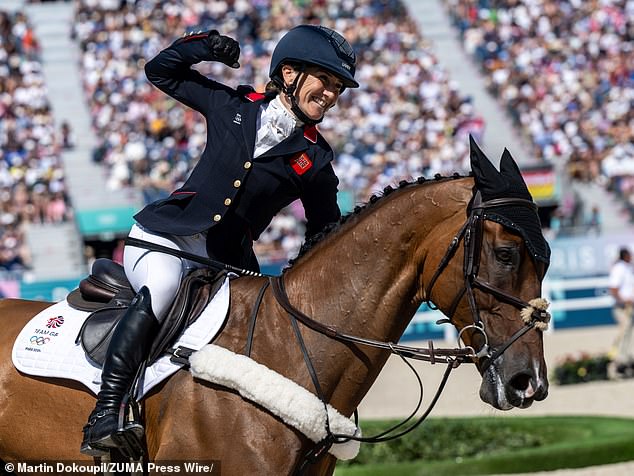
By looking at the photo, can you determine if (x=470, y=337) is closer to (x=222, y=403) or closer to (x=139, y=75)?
(x=222, y=403)

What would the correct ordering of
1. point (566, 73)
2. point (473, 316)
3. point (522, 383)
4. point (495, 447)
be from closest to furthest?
point (522, 383) < point (473, 316) < point (495, 447) < point (566, 73)

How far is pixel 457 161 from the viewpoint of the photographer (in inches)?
966

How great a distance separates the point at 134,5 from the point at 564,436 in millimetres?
21642

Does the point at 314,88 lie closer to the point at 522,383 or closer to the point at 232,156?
the point at 232,156

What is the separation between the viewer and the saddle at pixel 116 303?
14.4 feet

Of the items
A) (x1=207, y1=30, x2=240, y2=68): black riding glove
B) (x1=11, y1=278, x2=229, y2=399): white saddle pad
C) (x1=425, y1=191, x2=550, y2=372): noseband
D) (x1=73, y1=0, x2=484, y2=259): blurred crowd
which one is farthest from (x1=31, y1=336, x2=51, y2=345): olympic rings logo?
(x1=73, y1=0, x2=484, y2=259): blurred crowd

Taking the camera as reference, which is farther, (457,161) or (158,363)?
(457,161)

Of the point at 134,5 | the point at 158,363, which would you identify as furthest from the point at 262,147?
the point at 134,5

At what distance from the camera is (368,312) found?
14.0ft

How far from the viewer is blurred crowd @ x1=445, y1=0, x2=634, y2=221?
25281mm

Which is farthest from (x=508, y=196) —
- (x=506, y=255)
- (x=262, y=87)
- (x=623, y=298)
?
(x=262, y=87)

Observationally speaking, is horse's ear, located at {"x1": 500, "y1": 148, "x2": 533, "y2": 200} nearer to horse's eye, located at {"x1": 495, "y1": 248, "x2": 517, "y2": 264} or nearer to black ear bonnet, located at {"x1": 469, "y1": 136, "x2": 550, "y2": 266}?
black ear bonnet, located at {"x1": 469, "y1": 136, "x2": 550, "y2": 266}

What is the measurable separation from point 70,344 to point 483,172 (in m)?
2.02

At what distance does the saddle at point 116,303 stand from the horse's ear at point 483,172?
1235mm
